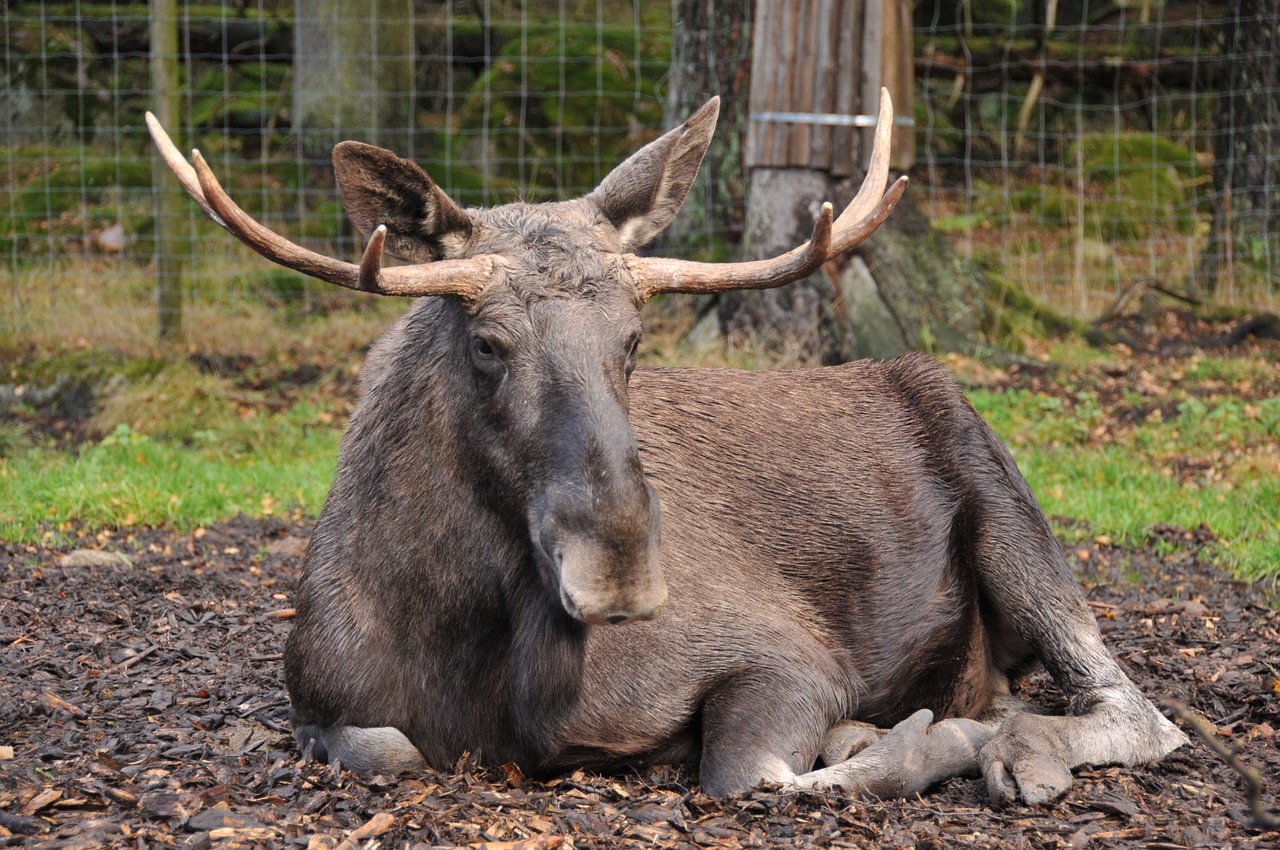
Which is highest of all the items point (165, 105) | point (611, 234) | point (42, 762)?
point (165, 105)

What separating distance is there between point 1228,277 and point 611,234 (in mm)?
9402

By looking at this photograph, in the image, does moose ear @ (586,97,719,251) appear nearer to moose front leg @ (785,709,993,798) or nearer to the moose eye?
the moose eye

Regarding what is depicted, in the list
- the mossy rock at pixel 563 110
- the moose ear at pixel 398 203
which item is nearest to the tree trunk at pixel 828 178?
the mossy rock at pixel 563 110

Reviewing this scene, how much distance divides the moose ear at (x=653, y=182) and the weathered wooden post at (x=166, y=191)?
6.29 meters

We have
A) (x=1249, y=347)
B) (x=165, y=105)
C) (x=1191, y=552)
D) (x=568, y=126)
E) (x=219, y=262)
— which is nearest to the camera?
(x=1191, y=552)

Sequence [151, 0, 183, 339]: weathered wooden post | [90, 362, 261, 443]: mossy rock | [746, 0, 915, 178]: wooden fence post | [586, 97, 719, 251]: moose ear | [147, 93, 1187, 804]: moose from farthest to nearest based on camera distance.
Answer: [151, 0, 183, 339]: weathered wooden post → [90, 362, 261, 443]: mossy rock → [746, 0, 915, 178]: wooden fence post → [586, 97, 719, 251]: moose ear → [147, 93, 1187, 804]: moose

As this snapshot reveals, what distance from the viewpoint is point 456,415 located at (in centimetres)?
384

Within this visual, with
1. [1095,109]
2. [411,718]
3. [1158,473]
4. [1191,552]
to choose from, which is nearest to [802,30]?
[1158,473]

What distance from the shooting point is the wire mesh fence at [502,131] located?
35.7 feet

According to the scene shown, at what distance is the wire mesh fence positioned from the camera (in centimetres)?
1088

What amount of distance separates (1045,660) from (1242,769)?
2602 mm

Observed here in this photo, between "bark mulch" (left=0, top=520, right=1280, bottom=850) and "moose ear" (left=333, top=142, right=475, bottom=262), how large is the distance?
1511mm

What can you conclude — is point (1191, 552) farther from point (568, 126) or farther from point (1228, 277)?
point (568, 126)

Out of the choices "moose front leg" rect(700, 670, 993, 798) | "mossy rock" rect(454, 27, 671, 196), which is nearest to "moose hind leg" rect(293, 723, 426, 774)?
"moose front leg" rect(700, 670, 993, 798)
